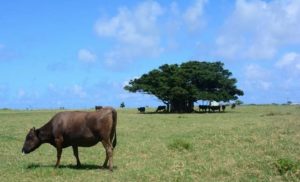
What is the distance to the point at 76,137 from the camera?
646 inches

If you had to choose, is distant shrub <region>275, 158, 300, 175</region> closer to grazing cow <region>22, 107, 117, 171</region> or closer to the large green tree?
grazing cow <region>22, 107, 117, 171</region>

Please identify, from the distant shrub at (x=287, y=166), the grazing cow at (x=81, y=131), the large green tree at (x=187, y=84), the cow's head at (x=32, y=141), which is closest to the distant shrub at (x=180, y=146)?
the grazing cow at (x=81, y=131)

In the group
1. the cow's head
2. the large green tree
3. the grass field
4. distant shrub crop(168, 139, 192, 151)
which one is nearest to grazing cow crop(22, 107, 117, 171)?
the cow's head

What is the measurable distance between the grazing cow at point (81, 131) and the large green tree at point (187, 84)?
5652 cm

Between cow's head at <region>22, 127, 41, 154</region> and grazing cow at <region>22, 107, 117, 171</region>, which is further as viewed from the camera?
cow's head at <region>22, 127, 41, 154</region>

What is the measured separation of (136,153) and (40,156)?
3767 mm

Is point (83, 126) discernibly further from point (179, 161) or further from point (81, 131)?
point (179, 161)

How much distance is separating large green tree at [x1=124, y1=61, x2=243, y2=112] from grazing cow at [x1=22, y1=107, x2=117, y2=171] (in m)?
56.5

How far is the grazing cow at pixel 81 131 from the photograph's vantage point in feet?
52.3

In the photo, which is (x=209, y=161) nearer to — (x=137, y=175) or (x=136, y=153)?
(x=137, y=175)

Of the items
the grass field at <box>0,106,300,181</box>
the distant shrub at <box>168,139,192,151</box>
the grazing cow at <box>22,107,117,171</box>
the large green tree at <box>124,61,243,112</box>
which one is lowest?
the grass field at <box>0,106,300,181</box>

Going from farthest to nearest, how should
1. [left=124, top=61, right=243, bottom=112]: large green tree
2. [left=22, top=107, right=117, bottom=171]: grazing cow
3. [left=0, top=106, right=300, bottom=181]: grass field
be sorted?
[left=124, top=61, right=243, bottom=112]: large green tree → [left=22, top=107, right=117, bottom=171]: grazing cow → [left=0, top=106, right=300, bottom=181]: grass field

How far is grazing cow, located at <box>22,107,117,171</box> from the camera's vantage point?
15953 mm

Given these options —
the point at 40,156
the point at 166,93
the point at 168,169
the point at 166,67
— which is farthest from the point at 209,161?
the point at 166,67
